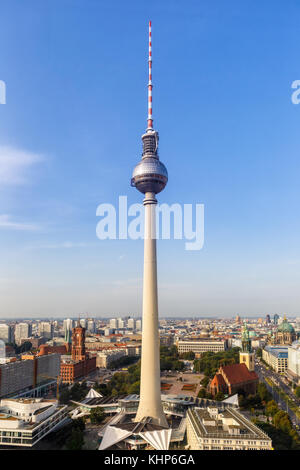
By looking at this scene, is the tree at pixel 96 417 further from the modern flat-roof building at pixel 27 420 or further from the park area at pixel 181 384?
the park area at pixel 181 384

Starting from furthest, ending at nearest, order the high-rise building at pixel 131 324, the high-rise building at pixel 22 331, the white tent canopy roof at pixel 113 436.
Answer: the high-rise building at pixel 131 324 → the high-rise building at pixel 22 331 → the white tent canopy roof at pixel 113 436

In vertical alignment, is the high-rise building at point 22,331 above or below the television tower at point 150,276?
below

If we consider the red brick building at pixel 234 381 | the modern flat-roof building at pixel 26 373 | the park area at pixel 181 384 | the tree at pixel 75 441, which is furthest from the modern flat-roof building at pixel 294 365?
the tree at pixel 75 441

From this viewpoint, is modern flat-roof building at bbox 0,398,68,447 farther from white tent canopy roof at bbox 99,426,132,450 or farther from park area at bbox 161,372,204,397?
park area at bbox 161,372,204,397

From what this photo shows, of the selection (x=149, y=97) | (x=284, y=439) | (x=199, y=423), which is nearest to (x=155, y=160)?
(x=149, y=97)

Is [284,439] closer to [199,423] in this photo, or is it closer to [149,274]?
[199,423]

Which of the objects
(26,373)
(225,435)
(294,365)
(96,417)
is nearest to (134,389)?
(96,417)
